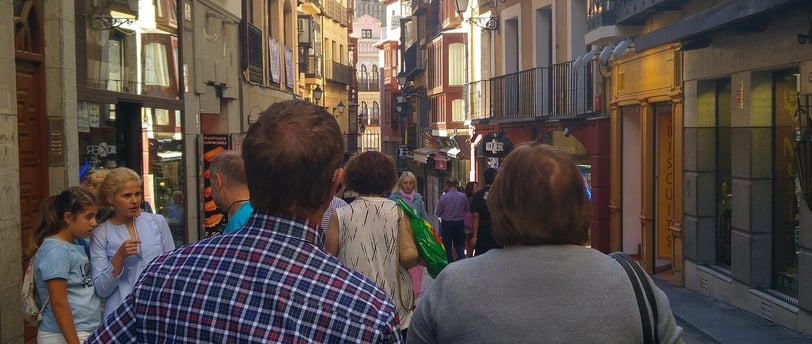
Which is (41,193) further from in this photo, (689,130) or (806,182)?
(689,130)

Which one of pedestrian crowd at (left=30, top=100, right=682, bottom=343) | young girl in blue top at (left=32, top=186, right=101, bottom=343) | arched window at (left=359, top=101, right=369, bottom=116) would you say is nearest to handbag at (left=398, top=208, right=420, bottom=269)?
Result: young girl in blue top at (left=32, top=186, right=101, bottom=343)

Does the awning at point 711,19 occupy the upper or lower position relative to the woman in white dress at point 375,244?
upper

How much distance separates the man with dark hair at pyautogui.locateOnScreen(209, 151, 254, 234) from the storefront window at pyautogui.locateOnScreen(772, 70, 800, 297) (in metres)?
8.72

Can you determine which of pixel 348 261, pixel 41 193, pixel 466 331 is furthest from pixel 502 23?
pixel 466 331

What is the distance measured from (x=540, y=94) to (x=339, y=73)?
2586 cm

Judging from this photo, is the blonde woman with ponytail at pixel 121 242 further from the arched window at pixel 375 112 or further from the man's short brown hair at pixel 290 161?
the arched window at pixel 375 112

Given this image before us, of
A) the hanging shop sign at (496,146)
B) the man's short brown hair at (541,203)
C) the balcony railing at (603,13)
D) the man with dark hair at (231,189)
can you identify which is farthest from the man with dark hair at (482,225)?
the hanging shop sign at (496,146)

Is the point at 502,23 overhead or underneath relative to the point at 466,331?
overhead

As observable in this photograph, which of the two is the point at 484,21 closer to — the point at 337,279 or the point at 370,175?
the point at 370,175

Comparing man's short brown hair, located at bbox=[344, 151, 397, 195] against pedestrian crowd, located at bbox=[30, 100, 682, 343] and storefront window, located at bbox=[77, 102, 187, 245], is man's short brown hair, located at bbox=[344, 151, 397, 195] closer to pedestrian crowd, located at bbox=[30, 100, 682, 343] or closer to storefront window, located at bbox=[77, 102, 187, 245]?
pedestrian crowd, located at bbox=[30, 100, 682, 343]

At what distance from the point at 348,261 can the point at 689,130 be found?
1043 centimetres

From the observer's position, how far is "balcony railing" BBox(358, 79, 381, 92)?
331 feet

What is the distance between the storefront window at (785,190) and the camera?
12.4 m

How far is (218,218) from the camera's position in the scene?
15.4 meters
